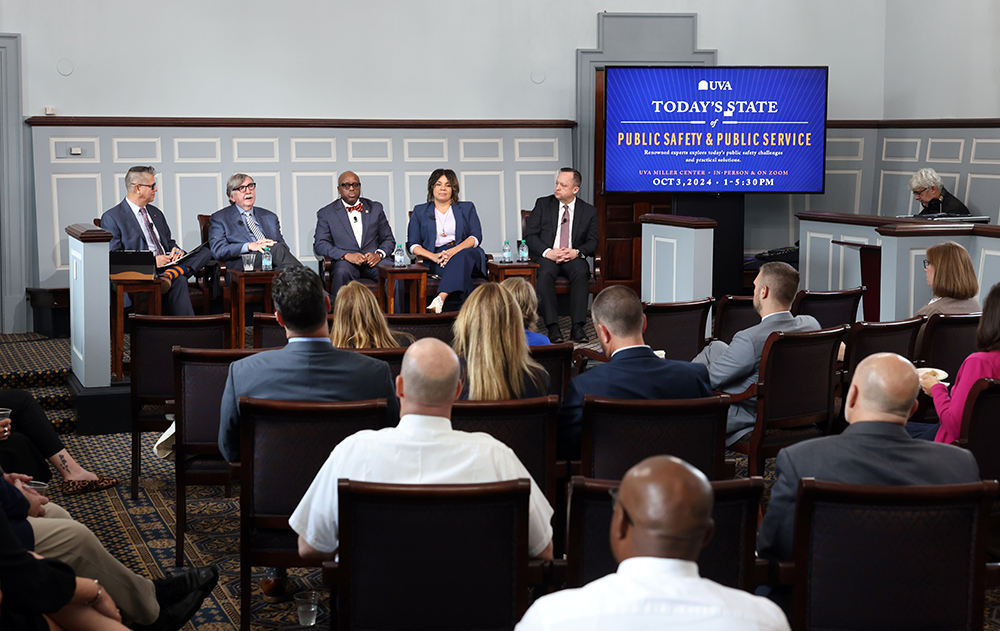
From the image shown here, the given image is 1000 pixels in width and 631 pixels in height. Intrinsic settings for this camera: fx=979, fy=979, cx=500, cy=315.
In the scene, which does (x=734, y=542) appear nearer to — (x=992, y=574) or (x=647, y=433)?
(x=992, y=574)

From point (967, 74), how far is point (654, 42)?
2.70 meters

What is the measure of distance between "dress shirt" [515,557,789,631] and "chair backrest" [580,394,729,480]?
4.50ft

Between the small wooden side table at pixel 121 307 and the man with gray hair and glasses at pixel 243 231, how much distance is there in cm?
77

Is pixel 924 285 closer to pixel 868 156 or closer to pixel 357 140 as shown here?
pixel 868 156

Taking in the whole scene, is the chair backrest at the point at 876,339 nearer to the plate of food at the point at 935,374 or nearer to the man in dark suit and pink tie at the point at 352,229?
the plate of food at the point at 935,374

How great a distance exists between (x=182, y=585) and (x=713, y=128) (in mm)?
6744

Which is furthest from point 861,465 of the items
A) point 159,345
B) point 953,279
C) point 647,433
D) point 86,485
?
point 86,485

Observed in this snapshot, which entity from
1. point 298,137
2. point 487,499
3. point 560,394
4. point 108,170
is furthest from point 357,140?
point 487,499

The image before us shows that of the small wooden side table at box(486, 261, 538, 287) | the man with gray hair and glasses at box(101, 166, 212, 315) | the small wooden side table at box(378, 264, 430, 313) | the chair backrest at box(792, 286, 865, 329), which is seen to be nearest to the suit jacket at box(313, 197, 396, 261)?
the small wooden side table at box(378, 264, 430, 313)

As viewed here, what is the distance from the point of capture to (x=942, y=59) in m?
8.70

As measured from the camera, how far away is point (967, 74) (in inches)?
333

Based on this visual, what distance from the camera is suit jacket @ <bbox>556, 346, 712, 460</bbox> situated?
117 inches

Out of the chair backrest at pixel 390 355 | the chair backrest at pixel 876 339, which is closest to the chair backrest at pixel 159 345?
the chair backrest at pixel 390 355

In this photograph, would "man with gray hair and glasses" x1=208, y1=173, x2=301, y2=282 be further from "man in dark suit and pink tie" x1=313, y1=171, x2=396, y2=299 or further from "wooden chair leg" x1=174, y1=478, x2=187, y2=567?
"wooden chair leg" x1=174, y1=478, x2=187, y2=567
